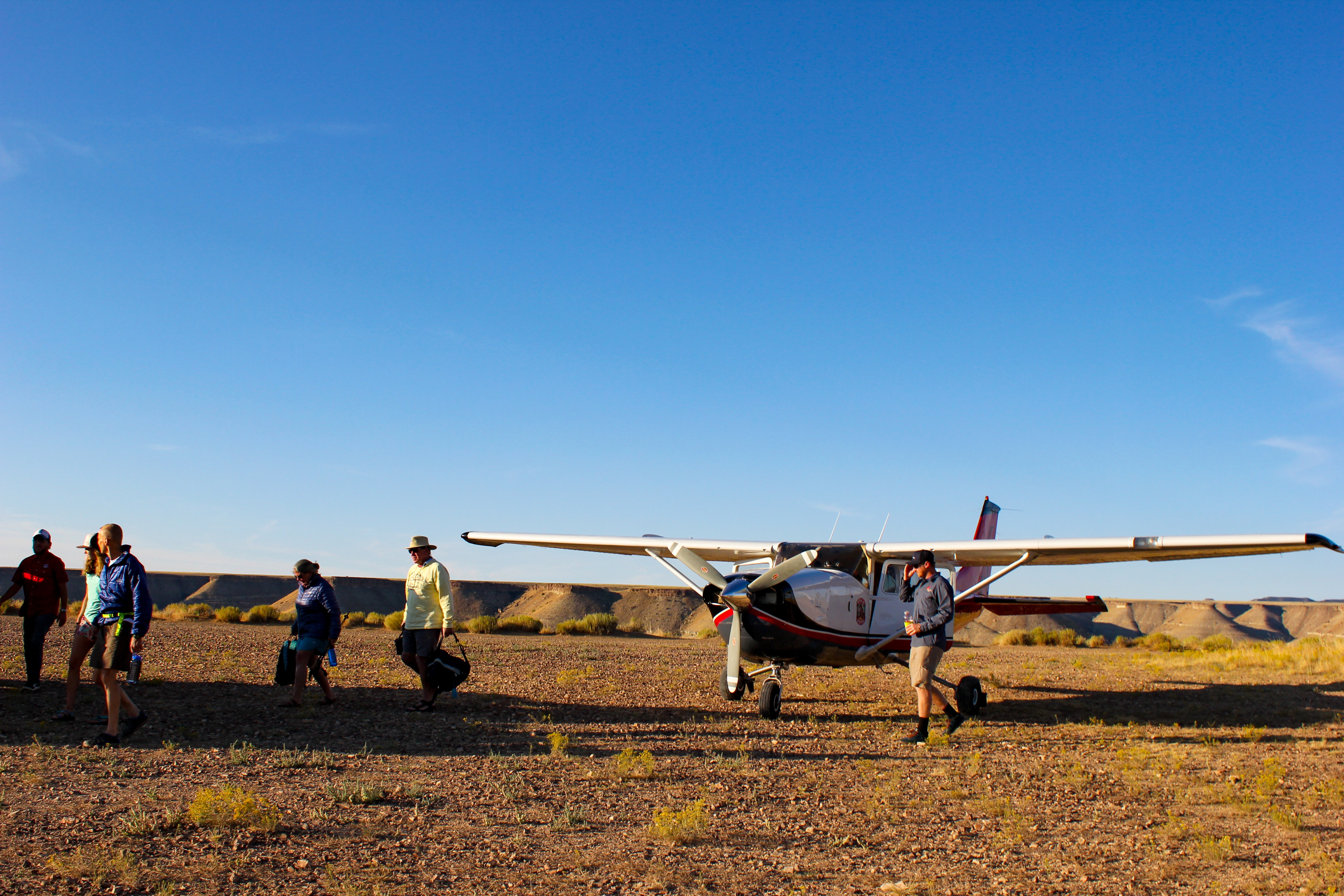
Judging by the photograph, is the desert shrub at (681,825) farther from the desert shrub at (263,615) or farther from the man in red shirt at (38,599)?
the desert shrub at (263,615)

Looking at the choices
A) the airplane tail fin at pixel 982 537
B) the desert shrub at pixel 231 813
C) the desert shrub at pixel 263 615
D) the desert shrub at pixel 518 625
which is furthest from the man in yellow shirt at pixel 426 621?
the desert shrub at pixel 263 615

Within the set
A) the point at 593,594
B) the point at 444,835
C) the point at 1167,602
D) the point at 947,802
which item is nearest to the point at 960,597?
the point at 947,802

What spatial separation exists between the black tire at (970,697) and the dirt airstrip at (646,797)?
1.57 ft

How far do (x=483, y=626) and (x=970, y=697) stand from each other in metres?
19.8

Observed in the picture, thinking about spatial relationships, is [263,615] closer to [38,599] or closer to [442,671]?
[38,599]

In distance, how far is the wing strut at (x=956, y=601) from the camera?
37.8 ft

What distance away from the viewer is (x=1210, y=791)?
22.5 feet

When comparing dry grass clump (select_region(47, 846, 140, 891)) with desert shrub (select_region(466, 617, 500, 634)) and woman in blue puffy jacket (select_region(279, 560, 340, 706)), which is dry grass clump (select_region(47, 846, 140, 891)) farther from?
desert shrub (select_region(466, 617, 500, 634))

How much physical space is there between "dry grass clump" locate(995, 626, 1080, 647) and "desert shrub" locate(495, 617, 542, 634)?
17.6 m

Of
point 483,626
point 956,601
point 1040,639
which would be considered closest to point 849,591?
point 956,601

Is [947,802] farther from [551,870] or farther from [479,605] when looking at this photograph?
[479,605]

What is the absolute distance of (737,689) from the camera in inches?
430

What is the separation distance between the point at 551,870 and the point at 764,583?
254 inches

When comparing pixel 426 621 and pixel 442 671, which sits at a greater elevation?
pixel 426 621
